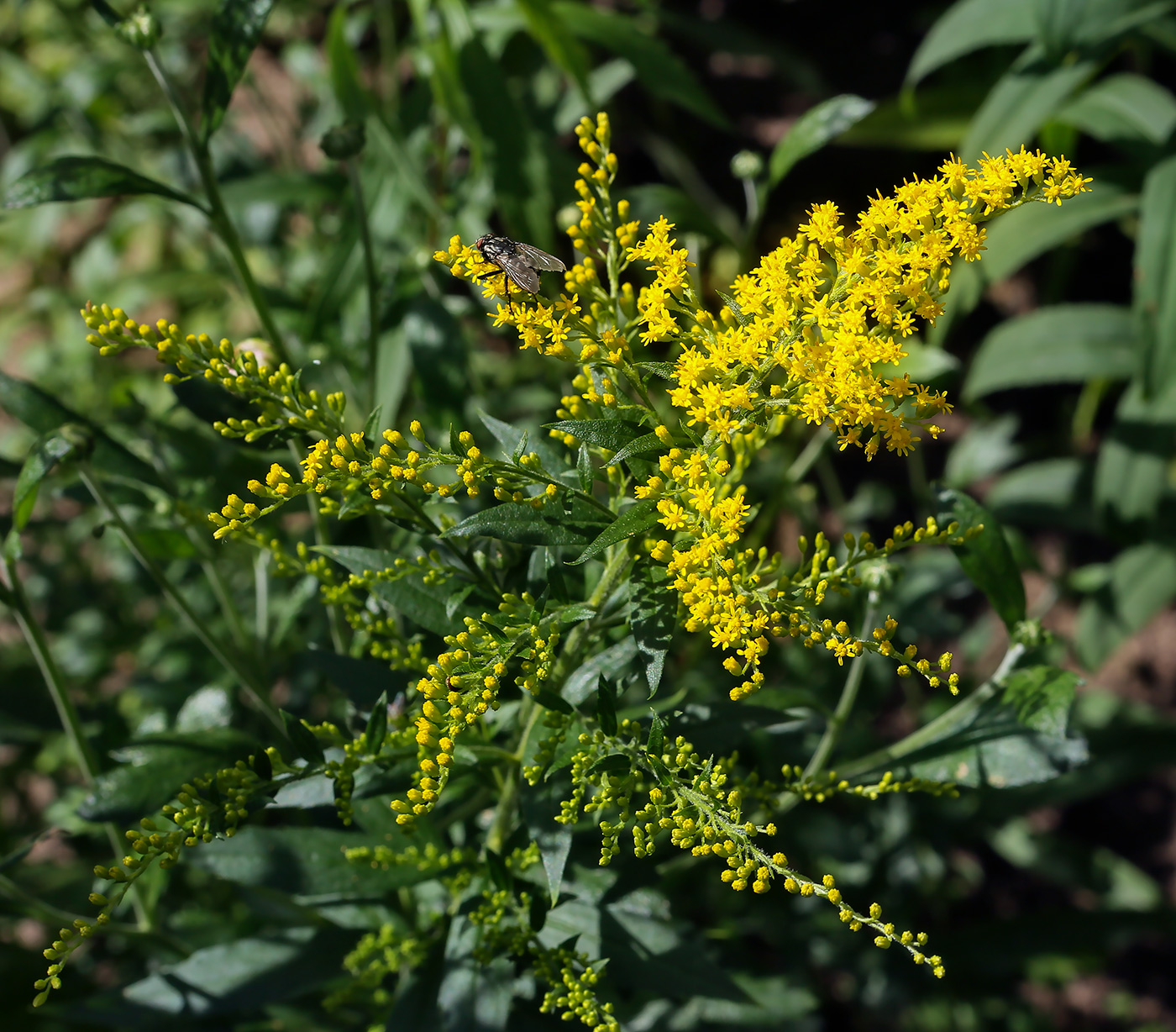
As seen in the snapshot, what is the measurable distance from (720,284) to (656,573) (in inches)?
112

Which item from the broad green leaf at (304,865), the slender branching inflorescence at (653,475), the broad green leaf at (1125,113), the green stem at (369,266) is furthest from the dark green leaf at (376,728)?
the broad green leaf at (1125,113)

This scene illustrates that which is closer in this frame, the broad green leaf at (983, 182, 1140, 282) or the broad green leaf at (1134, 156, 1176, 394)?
the broad green leaf at (1134, 156, 1176, 394)

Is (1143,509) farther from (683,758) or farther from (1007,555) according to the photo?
(683,758)

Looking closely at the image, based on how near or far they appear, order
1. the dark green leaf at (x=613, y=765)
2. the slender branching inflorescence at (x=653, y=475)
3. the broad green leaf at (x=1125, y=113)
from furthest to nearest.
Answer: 1. the broad green leaf at (x=1125, y=113)
2. the dark green leaf at (x=613, y=765)
3. the slender branching inflorescence at (x=653, y=475)

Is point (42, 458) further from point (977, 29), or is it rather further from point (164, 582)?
point (977, 29)

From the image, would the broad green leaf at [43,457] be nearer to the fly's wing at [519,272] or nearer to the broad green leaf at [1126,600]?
the fly's wing at [519,272]

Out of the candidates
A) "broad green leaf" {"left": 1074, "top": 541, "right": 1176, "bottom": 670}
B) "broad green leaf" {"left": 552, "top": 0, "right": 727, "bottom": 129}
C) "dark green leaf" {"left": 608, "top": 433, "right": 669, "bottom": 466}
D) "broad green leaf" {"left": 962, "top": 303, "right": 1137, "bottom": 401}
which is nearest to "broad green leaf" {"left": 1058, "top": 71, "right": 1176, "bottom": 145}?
"broad green leaf" {"left": 962, "top": 303, "right": 1137, "bottom": 401}

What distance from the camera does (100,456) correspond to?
6.96 feet

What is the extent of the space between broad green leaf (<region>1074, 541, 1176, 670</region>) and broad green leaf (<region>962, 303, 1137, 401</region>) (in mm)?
633

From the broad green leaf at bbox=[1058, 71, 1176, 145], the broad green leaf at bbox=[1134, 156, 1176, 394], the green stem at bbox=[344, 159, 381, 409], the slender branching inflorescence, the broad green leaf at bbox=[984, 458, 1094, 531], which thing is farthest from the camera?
the broad green leaf at bbox=[984, 458, 1094, 531]

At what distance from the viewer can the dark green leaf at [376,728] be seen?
5.10ft

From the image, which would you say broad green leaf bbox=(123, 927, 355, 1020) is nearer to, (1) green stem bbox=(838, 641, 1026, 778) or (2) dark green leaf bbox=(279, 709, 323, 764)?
(2) dark green leaf bbox=(279, 709, 323, 764)

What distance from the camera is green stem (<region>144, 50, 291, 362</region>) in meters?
2.00

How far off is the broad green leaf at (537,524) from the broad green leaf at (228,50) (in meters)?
1.16
